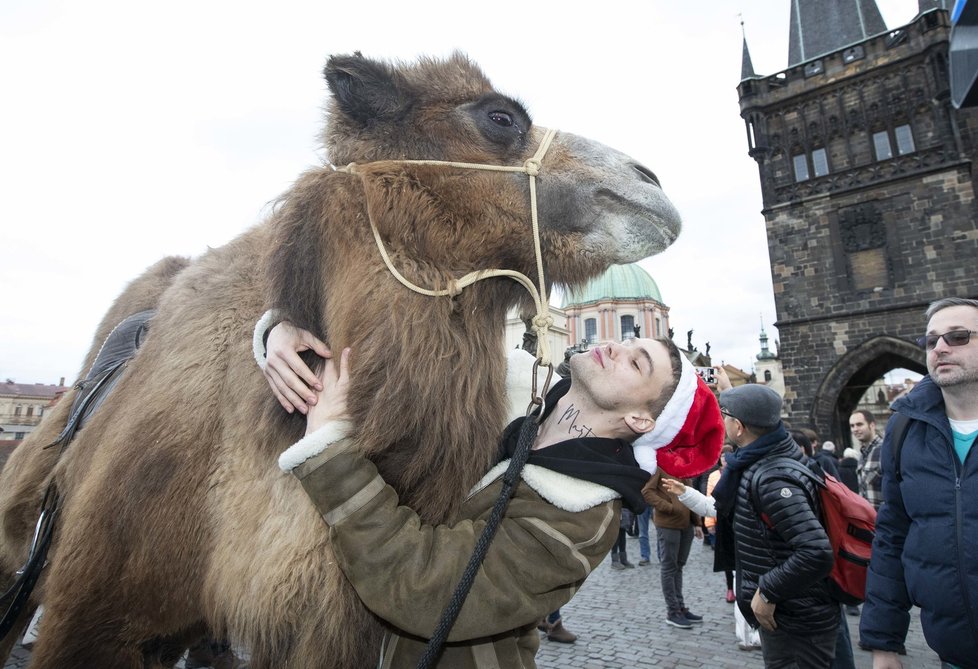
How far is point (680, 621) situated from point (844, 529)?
4132 mm

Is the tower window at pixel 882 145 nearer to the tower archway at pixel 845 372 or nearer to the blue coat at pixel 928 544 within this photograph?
the tower archway at pixel 845 372

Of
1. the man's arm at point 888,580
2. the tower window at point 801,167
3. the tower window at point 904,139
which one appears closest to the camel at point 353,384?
the man's arm at point 888,580

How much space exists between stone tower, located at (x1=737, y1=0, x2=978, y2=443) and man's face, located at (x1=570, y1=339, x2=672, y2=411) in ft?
88.3

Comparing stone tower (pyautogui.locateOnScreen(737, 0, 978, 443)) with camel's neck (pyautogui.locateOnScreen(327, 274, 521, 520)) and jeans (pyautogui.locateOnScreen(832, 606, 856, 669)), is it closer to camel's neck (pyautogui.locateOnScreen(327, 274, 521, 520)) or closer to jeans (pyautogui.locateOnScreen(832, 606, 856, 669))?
jeans (pyautogui.locateOnScreen(832, 606, 856, 669))

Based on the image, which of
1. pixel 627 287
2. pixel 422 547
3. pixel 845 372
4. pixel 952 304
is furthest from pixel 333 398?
pixel 627 287

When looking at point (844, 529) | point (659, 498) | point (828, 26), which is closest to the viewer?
point (844, 529)

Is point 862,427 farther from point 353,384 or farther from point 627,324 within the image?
point 627,324

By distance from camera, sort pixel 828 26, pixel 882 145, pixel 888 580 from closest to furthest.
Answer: pixel 888 580, pixel 882 145, pixel 828 26

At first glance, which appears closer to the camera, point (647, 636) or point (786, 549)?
point (786, 549)

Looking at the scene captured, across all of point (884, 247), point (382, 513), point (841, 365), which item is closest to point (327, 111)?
point (382, 513)

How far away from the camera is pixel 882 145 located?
2683cm

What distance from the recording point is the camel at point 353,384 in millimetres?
1603

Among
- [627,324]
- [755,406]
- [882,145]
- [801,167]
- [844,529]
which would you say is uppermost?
[882,145]

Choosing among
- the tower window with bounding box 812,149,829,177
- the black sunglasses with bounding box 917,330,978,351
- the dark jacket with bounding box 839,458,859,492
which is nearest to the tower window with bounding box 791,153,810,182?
the tower window with bounding box 812,149,829,177
